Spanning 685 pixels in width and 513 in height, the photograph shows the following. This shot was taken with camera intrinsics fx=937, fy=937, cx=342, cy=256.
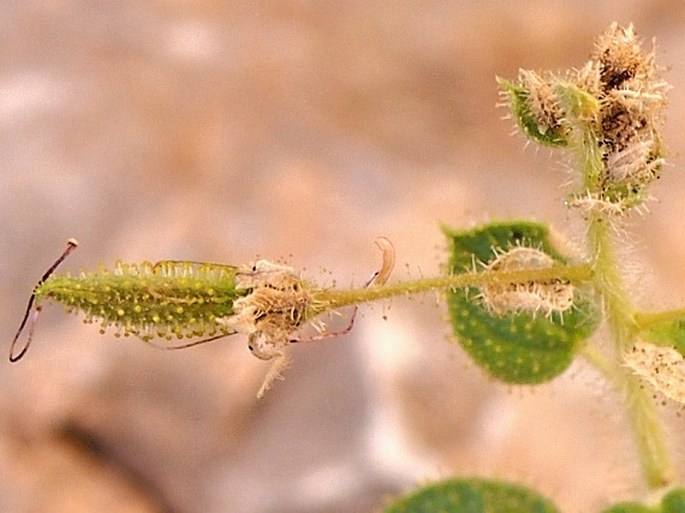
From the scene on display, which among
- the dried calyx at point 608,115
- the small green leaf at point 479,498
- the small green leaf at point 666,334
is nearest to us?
the dried calyx at point 608,115

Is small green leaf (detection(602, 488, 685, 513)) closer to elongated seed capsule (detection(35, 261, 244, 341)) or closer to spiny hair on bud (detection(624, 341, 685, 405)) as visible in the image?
spiny hair on bud (detection(624, 341, 685, 405))

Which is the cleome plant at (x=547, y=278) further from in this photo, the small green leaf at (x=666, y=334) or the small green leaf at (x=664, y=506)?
the small green leaf at (x=664, y=506)

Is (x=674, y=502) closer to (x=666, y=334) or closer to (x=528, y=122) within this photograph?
(x=666, y=334)

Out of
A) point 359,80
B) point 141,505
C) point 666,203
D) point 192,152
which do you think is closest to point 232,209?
point 192,152

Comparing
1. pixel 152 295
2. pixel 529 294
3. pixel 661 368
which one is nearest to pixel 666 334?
pixel 661 368

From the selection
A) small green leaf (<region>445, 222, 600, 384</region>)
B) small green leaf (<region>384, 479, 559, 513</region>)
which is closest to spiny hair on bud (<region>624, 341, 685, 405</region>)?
small green leaf (<region>445, 222, 600, 384</region>)

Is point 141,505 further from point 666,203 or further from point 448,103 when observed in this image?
point 666,203

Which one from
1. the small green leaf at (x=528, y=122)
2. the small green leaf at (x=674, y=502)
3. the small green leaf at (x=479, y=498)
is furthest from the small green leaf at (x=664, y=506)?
the small green leaf at (x=528, y=122)
